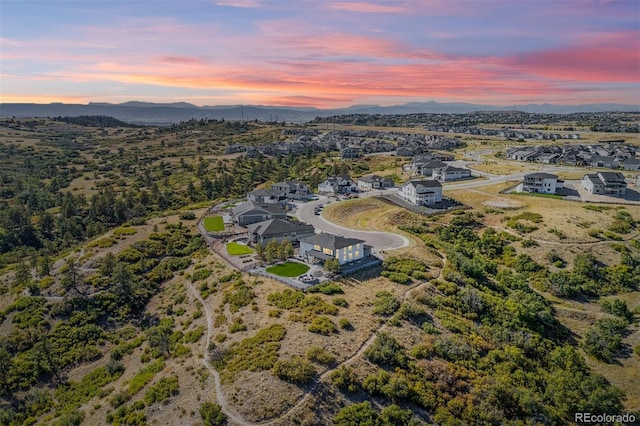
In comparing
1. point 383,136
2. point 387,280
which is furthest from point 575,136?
point 387,280

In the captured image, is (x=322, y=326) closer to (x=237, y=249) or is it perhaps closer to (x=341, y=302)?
(x=341, y=302)

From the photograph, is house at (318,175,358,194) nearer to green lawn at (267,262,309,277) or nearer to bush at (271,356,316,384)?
green lawn at (267,262,309,277)

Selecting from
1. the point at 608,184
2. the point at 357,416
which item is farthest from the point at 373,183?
the point at 357,416

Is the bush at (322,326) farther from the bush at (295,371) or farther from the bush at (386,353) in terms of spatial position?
the bush at (295,371)

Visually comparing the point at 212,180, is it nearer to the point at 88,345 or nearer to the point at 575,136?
the point at 88,345

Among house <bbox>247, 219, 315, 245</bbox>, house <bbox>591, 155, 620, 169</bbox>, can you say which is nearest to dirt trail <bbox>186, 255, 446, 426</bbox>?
house <bbox>247, 219, 315, 245</bbox>

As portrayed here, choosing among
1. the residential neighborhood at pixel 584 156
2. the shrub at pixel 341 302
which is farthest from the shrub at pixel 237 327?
the residential neighborhood at pixel 584 156
